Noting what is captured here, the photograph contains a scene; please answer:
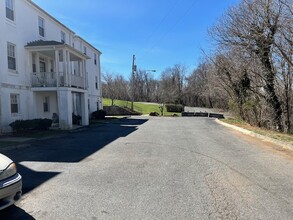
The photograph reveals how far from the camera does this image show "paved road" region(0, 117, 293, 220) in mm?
5023

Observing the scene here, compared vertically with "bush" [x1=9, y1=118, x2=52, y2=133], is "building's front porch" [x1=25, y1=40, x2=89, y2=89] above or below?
above

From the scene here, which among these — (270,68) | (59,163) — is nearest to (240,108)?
(270,68)

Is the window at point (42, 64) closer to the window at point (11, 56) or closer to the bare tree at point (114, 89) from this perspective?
the window at point (11, 56)

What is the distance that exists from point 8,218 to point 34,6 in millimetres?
19907

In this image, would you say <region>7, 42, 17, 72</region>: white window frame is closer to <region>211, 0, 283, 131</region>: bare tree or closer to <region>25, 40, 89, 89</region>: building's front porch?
<region>25, 40, 89, 89</region>: building's front porch

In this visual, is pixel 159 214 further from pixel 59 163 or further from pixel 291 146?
pixel 291 146

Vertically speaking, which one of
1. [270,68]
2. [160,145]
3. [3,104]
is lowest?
[160,145]

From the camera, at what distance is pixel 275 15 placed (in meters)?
17.5

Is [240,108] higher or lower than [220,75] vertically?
lower

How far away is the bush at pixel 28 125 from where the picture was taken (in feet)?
59.7

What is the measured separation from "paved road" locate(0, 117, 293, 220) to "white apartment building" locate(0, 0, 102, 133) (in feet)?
30.7

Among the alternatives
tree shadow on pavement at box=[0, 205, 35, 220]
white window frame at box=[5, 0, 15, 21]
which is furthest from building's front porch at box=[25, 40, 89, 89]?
tree shadow on pavement at box=[0, 205, 35, 220]

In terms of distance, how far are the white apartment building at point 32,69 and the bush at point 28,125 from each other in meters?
0.54

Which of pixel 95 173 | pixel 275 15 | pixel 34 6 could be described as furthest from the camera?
pixel 34 6
